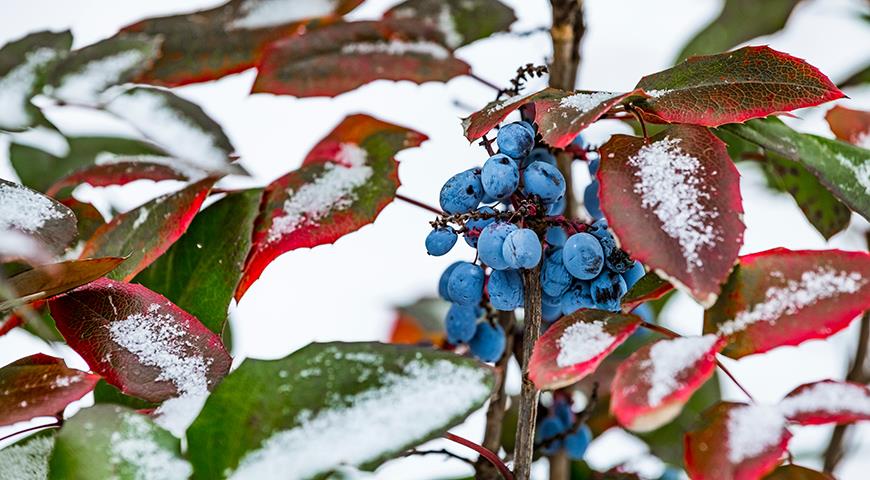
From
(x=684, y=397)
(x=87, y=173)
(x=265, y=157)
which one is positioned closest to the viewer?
(x=684, y=397)

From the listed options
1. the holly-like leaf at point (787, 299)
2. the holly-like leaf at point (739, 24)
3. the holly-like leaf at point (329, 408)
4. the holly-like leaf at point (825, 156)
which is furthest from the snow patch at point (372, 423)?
the holly-like leaf at point (739, 24)

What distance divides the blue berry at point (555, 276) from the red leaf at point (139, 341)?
5.7 inches

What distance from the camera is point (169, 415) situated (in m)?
0.37

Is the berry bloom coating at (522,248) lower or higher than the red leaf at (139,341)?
higher

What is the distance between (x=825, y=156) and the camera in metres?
0.46

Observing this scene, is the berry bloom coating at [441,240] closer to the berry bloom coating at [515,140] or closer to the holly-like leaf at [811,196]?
the berry bloom coating at [515,140]

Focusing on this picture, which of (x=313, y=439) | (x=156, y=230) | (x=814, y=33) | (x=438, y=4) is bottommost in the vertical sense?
(x=313, y=439)

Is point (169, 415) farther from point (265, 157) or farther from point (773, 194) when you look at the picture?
point (265, 157)

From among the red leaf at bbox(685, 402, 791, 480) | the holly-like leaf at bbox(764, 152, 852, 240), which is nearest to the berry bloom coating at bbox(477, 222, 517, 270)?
the red leaf at bbox(685, 402, 791, 480)

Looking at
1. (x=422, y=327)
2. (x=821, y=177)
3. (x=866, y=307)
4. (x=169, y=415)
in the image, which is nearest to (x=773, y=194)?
(x=422, y=327)

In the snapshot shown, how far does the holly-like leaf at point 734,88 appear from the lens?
1.26ft

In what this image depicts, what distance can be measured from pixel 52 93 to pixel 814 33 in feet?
3.86

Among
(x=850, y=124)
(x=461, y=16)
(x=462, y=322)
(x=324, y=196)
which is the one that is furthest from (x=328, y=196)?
(x=850, y=124)

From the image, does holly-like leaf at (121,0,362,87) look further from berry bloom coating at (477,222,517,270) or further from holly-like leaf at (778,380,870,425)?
holly-like leaf at (778,380,870,425)
